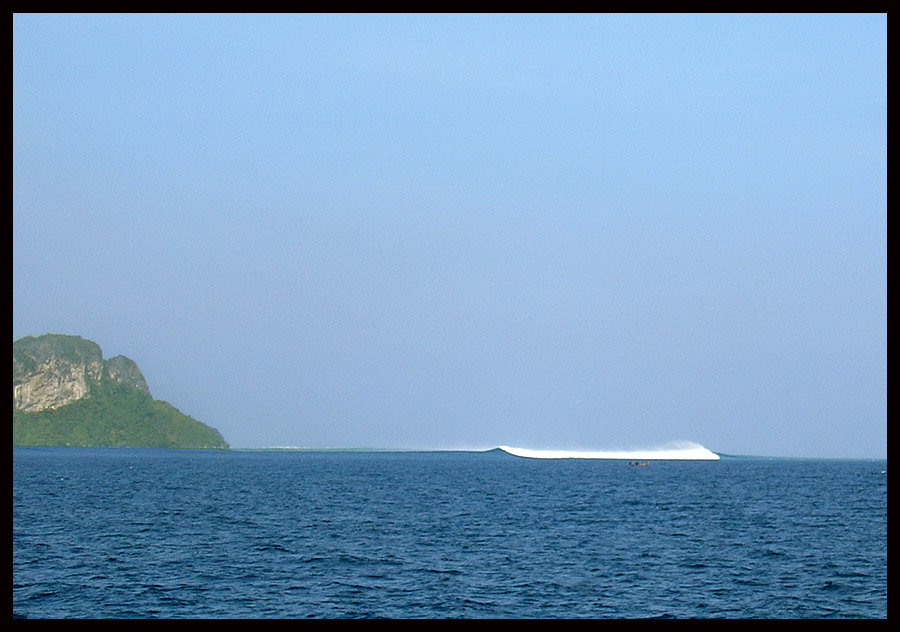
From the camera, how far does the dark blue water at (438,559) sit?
44.3 m

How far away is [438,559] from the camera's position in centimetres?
5925

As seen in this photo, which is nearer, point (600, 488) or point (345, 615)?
point (345, 615)

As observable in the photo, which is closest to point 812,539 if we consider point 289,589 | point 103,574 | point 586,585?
point 586,585

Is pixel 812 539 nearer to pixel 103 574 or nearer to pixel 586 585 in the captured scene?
pixel 586 585

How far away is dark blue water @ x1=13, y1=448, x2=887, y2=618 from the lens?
4431 cm
